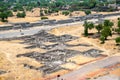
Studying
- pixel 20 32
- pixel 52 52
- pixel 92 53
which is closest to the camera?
pixel 92 53

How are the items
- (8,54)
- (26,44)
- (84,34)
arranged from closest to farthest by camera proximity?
(8,54) < (26,44) < (84,34)

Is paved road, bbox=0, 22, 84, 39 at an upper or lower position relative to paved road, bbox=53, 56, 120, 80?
upper

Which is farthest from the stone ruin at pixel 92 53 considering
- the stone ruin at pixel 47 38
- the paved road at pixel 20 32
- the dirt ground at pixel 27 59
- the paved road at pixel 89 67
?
the paved road at pixel 20 32

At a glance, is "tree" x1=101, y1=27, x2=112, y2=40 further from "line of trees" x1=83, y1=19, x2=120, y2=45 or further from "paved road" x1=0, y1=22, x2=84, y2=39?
"paved road" x1=0, y1=22, x2=84, y2=39

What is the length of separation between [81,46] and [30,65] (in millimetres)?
18996

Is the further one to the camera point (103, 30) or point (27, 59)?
point (103, 30)

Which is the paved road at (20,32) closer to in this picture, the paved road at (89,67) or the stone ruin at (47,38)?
the stone ruin at (47,38)

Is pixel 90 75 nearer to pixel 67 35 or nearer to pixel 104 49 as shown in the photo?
pixel 104 49

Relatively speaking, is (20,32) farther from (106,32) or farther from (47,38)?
(106,32)

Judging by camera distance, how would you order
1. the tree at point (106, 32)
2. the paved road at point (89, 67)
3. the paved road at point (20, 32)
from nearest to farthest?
the paved road at point (89, 67) → the tree at point (106, 32) → the paved road at point (20, 32)

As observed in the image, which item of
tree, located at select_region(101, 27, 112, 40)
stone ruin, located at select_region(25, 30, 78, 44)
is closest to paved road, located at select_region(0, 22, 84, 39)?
stone ruin, located at select_region(25, 30, 78, 44)

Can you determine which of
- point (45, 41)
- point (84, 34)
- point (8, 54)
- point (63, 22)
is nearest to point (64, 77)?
point (8, 54)

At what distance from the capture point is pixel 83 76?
4488 centimetres

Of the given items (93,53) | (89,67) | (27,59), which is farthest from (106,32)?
(27,59)
